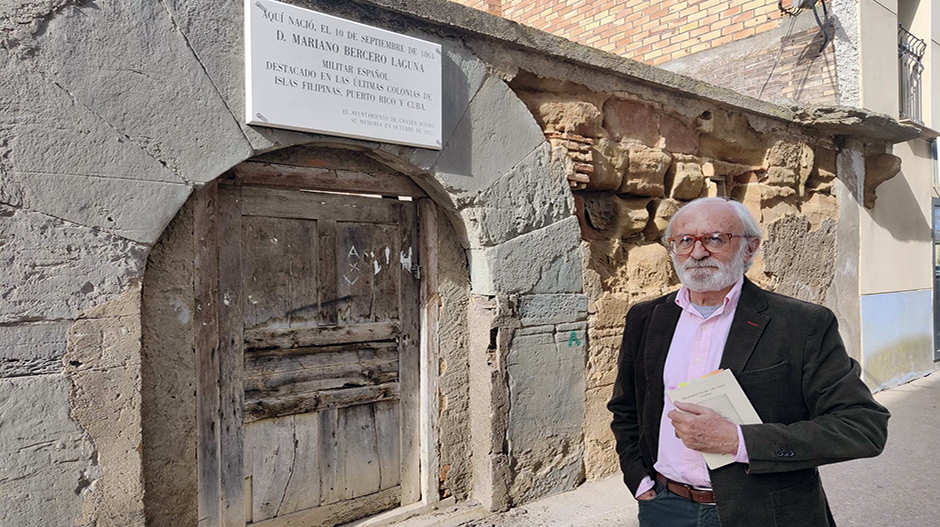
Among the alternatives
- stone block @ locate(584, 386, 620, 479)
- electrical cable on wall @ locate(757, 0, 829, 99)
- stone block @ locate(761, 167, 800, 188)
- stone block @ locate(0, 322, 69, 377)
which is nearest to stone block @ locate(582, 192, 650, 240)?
stone block @ locate(584, 386, 620, 479)

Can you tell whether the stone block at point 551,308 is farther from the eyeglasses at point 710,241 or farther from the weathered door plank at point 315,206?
the eyeglasses at point 710,241

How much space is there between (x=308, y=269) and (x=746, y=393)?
6.73ft

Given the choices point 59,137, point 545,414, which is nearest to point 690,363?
point 545,414

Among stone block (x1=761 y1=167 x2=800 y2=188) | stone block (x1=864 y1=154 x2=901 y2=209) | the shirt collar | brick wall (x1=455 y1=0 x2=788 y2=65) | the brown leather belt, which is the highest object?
Answer: brick wall (x1=455 y1=0 x2=788 y2=65)

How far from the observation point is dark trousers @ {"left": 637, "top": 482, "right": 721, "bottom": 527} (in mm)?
1743

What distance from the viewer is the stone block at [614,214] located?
389 cm

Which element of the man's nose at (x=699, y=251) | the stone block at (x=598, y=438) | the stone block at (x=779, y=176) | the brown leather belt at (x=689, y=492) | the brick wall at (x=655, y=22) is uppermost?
the brick wall at (x=655, y=22)

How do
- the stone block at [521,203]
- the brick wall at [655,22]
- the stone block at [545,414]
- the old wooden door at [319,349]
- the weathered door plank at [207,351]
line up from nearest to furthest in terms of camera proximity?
the weathered door plank at [207,351] → the old wooden door at [319,349] → the stone block at [521,203] → the stone block at [545,414] → the brick wall at [655,22]

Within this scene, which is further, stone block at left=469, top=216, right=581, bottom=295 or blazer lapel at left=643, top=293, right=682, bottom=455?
stone block at left=469, top=216, right=581, bottom=295

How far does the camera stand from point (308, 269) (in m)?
3.02

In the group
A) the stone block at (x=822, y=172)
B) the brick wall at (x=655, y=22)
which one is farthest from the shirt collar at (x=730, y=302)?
the brick wall at (x=655, y=22)

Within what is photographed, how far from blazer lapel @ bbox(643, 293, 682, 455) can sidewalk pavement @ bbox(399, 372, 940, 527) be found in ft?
5.19

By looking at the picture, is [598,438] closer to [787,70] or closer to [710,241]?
[710,241]

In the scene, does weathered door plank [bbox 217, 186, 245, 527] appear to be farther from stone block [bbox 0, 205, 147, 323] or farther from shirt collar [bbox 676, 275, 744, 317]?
shirt collar [bbox 676, 275, 744, 317]
